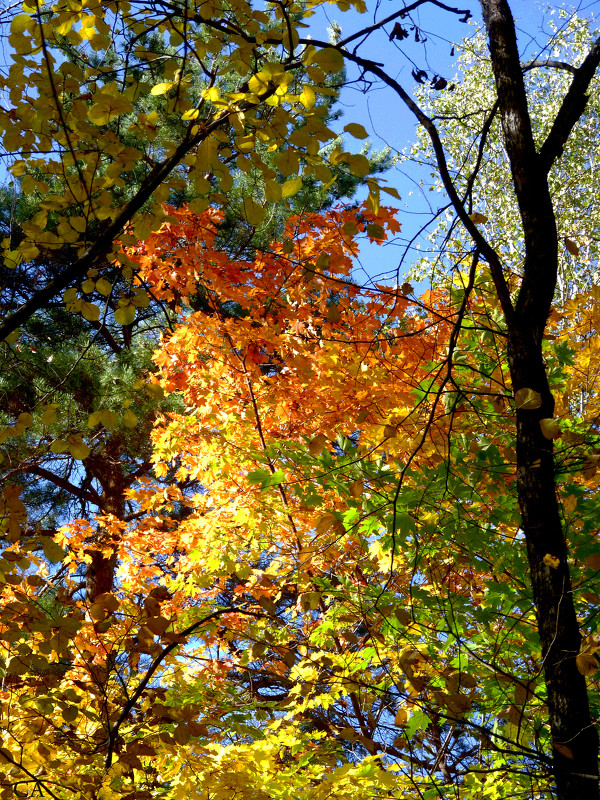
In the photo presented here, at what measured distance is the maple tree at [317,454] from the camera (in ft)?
7.22

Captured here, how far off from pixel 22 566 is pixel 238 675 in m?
6.64

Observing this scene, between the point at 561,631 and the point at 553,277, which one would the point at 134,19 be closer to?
the point at 553,277

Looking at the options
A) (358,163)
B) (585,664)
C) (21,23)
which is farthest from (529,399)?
(21,23)

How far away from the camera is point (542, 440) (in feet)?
7.63

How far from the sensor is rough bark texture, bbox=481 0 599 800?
2115 millimetres

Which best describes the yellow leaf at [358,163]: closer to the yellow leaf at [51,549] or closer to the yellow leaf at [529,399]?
the yellow leaf at [529,399]

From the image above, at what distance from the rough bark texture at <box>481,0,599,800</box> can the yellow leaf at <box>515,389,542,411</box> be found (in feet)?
0.40

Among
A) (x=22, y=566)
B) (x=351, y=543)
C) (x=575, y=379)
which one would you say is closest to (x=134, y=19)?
(x=22, y=566)

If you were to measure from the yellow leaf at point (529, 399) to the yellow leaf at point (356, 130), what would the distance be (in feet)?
3.24

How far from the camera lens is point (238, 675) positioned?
27.7 ft

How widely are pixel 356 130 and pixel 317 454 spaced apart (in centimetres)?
131

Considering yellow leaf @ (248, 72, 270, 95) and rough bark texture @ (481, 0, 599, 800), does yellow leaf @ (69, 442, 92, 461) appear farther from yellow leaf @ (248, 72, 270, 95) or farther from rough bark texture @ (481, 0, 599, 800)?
rough bark texture @ (481, 0, 599, 800)

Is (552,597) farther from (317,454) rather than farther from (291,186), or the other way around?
(291,186)

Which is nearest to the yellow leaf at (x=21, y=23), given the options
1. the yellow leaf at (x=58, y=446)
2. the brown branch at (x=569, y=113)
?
the yellow leaf at (x=58, y=446)
